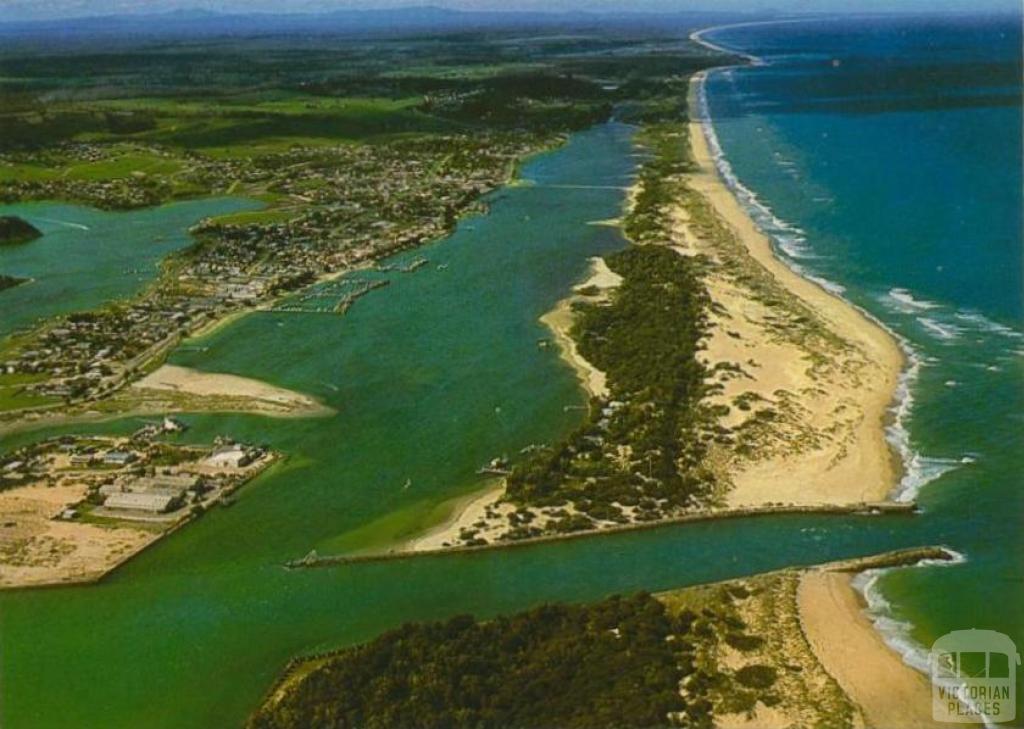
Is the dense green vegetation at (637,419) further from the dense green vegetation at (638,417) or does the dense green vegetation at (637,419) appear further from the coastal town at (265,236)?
the coastal town at (265,236)

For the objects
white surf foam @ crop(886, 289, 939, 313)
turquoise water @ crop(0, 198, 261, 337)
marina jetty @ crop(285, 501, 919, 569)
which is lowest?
marina jetty @ crop(285, 501, 919, 569)

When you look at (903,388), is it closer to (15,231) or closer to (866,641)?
(866,641)

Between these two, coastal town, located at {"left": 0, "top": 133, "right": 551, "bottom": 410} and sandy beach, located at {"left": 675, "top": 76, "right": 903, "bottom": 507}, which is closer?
sandy beach, located at {"left": 675, "top": 76, "right": 903, "bottom": 507}

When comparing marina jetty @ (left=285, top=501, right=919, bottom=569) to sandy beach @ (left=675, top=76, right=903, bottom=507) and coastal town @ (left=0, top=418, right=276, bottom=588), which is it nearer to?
sandy beach @ (left=675, top=76, right=903, bottom=507)

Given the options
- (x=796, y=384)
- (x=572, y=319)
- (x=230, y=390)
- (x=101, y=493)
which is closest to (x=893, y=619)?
(x=796, y=384)

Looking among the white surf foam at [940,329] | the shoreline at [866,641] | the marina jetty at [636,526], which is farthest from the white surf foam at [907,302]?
the marina jetty at [636,526]

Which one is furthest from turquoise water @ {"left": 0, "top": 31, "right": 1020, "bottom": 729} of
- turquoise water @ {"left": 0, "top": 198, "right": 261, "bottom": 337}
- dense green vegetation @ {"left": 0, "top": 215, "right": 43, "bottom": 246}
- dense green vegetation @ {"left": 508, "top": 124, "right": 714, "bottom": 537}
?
dense green vegetation @ {"left": 0, "top": 215, "right": 43, "bottom": 246}
